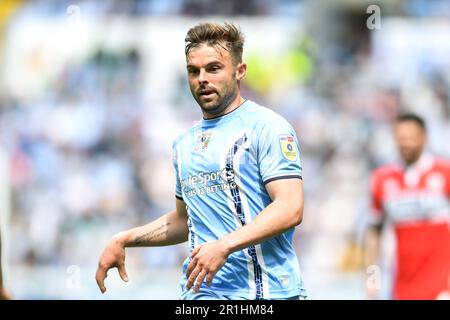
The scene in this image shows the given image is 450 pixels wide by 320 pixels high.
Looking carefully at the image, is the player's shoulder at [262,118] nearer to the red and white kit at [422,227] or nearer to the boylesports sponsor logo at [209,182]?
the boylesports sponsor logo at [209,182]

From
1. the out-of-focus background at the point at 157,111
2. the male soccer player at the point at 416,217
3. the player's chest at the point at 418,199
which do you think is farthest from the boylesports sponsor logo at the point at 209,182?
the out-of-focus background at the point at 157,111

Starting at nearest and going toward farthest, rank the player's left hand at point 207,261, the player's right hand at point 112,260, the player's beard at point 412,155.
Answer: the player's left hand at point 207,261 → the player's right hand at point 112,260 → the player's beard at point 412,155

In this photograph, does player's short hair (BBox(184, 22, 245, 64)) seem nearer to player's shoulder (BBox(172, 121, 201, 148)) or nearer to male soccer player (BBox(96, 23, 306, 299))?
male soccer player (BBox(96, 23, 306, 299))

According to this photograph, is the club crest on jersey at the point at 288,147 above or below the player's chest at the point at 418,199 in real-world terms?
below

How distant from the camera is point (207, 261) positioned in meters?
4.37

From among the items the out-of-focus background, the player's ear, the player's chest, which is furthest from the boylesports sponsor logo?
the out-of-focus background

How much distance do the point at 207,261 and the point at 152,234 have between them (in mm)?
1130

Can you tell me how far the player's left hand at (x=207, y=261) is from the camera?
14.3 ft

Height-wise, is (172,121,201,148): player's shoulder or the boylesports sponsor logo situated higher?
(172,121,201,148): player's shoulder

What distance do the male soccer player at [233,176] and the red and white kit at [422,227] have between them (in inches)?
161

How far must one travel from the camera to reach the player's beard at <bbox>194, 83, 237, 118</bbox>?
505cm

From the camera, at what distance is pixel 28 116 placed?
1499 centimetres
